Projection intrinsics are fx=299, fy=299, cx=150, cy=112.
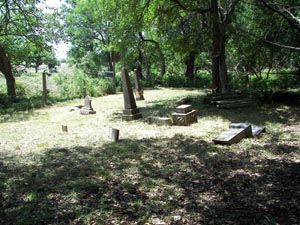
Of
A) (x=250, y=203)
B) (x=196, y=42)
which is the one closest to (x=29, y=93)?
(x=196, y=42)

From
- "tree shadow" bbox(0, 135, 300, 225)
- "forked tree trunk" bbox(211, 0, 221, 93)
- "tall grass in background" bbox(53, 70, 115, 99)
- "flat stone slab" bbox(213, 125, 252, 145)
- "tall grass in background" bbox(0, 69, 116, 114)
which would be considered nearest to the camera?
"tree shadow" bbox(0, 135, 300, 225)

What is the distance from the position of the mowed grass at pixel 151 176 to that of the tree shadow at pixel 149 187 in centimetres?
1

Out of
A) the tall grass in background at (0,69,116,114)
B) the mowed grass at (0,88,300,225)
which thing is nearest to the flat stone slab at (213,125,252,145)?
the mowed grass at (0,88,300,225)

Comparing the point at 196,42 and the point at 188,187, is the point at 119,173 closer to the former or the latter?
the point at 188,187

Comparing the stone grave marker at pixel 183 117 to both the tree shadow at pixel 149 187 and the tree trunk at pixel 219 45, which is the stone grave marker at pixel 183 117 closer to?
the tree shadow at pixel 149 187

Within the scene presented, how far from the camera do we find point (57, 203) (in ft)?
12.6

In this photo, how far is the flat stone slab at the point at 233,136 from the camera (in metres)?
6.30

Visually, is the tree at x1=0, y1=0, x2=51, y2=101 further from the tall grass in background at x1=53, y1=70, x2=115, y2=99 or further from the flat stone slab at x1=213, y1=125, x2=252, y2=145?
the flat stone slab at x1=213, y1=125, x2=252, y2=145

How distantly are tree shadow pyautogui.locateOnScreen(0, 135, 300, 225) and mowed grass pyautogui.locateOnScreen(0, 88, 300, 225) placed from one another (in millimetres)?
12

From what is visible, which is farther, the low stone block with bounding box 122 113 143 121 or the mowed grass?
the low stone block with bounding box 122 113 143 121

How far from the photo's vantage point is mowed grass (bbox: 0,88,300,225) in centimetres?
351

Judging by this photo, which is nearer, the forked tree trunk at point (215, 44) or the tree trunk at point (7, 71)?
the forked tree trunk at point (215, 44)

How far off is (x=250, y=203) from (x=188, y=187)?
92 cm

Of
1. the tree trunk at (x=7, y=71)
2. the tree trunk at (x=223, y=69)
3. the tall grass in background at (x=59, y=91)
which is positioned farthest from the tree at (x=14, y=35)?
the tree trunk at (x=223, y=69)
